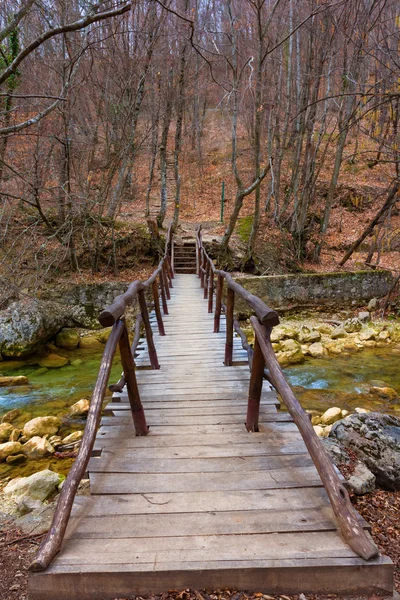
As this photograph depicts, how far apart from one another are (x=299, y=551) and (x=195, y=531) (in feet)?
1.74

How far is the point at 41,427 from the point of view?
19.1ft

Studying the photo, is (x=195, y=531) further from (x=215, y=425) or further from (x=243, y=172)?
(x=243, y=172)

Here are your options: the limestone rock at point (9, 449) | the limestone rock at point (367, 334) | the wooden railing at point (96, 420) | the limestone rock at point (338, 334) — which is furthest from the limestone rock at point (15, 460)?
the limestone rock at point (367, 334)

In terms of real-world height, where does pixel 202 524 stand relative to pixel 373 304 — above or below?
above

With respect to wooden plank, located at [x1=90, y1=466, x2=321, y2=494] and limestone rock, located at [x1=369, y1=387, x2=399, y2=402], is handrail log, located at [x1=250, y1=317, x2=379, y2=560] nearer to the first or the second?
wooden plank, located at [x1=90, y1=466, x2=321, y2=494]

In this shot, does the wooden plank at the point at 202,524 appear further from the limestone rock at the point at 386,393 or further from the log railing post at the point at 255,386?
the limestone rock at the point at 386,393

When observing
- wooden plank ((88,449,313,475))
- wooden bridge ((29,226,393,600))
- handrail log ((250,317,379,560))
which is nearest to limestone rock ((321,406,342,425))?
wooden bridge ((29,226,393,600))

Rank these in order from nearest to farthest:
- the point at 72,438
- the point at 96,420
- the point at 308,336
A: 1. the point at 96,420
2. the point at 72,438
3. the point at 308,336

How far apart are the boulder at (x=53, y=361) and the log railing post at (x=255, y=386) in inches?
282

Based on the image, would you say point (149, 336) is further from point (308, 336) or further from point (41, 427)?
point (308, 336)

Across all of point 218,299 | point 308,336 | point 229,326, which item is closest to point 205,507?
point 229,326

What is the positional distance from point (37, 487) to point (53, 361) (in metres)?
5.80

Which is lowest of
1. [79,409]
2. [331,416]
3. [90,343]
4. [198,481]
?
[90,343]

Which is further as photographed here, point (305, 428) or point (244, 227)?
point (244, 227)
